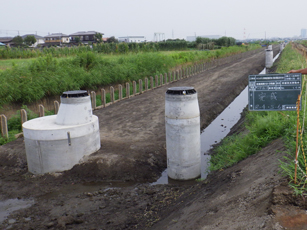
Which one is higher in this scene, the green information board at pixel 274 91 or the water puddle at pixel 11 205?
the green information board at pixel 274 91

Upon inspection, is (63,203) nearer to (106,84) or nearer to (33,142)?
(33,142)

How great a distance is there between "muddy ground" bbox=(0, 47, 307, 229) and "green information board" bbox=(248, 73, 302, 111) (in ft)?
2.61

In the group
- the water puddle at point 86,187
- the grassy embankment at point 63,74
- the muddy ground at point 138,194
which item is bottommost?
the water puddle at point 86,187

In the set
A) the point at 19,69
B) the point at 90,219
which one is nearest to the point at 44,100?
the point at 19,69

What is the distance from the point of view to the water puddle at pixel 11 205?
19.5 ft

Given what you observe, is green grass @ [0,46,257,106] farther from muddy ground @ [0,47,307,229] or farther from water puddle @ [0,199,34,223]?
water puddle @ [0,199,34,223]

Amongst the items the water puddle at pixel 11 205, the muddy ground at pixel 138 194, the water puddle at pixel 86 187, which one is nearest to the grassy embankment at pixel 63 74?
the muddy ground at pixel 138 194

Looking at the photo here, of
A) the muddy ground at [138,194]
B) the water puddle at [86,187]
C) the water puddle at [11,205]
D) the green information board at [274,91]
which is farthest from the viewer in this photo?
the water puddle at [86,187]

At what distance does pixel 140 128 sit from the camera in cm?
1071

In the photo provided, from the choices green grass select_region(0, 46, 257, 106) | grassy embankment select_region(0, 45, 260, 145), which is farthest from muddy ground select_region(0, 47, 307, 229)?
green grass select_region(0, 46, 257, 106)

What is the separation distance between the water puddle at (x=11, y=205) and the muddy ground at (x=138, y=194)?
0.06 ft

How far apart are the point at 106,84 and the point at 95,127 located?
1128 centimetres

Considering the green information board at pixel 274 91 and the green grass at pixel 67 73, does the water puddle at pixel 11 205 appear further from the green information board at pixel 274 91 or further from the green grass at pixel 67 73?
the green grass at pixel 67 73

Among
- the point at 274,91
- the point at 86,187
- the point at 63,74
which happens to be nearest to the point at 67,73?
the point at 63,74
